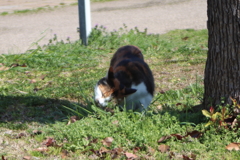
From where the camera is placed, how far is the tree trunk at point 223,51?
3.73 m

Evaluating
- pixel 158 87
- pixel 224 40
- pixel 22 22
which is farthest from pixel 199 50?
pixel 22 22

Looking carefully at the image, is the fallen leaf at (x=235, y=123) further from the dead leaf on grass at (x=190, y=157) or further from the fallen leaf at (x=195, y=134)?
the dead leaf on grass at (x=190, y=157)

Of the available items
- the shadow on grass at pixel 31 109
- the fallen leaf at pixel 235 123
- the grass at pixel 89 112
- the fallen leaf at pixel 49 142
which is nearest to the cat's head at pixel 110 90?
the grass at pixel 89 112

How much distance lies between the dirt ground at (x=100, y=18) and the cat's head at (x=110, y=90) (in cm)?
412

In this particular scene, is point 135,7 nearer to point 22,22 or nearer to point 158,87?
point 22,22

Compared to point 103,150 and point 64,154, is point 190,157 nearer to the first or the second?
point 103,150

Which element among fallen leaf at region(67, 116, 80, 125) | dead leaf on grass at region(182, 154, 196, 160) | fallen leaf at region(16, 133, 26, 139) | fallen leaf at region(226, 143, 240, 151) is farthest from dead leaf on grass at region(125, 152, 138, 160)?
fallen leaf at region(16, 133, 26, 139)

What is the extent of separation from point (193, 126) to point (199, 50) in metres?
4.07

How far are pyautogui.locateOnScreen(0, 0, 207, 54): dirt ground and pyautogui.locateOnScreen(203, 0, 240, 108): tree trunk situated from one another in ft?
16.6

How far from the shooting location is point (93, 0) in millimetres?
15062

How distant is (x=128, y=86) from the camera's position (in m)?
4.55

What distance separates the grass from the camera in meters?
3.59

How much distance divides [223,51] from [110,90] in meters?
1.33

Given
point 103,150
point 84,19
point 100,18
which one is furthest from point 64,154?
point 100,18
